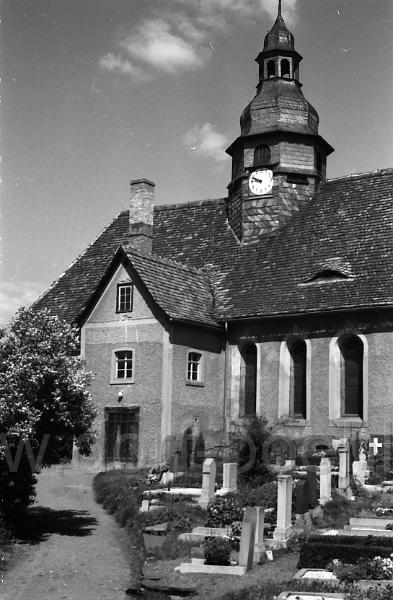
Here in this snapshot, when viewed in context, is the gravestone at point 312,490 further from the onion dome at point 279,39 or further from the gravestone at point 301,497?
the onion dome at point 279,39

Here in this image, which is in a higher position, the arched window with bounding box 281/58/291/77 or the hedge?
the arched window with bounding box 281/58/291/77

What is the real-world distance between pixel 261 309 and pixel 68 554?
16174mm

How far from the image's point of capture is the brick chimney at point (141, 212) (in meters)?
39.4

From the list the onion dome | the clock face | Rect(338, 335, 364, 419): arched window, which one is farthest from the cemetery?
the onion dome

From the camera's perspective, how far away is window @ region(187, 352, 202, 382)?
115 feet

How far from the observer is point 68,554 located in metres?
21.0

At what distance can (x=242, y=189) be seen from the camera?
40.4 m

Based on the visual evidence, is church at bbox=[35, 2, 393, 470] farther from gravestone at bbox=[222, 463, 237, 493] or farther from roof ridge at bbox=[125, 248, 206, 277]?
gravestone at bbox=[222, 463, 237, 493]

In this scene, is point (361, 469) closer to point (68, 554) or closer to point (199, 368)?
point (68, 554)

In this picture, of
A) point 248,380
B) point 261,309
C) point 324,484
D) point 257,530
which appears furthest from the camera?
point 248,380

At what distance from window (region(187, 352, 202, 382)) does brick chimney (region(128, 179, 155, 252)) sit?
22.1 ft

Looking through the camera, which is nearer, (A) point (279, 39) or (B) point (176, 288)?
(B) point (176, 288)

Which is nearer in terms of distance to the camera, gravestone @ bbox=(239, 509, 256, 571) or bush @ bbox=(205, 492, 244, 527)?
gravestone @ bbox=(239, 509, 256, 571)

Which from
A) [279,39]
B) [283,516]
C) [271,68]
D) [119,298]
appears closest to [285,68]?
[271,68]
